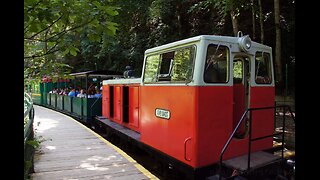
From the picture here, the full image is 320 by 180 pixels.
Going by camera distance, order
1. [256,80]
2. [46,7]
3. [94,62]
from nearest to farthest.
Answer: [46,7], [256,80], [94,62]

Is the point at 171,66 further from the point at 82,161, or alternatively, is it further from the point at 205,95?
the point at 82,161

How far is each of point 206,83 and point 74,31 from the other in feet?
8.34

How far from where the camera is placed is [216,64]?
17.0 feet

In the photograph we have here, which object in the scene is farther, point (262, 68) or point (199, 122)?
point (262, 68)

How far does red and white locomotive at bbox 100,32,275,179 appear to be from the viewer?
4.90m

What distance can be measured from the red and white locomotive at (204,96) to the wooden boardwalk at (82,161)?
0.85 metres

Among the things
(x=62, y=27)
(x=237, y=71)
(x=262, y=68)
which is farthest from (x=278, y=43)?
(x=62, y=27)

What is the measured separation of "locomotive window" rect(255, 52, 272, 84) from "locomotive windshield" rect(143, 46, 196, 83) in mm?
1495

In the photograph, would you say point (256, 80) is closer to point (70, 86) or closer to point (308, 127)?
point (308, 127)

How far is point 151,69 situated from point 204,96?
1.91 meters

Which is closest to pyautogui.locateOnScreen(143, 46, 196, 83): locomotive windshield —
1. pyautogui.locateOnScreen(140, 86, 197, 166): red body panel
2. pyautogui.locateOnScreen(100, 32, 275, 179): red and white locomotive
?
pyautogui.locateOnScreen(100, 32, 275, 179): red and white locomotive

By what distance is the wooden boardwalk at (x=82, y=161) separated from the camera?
4.68 meters
